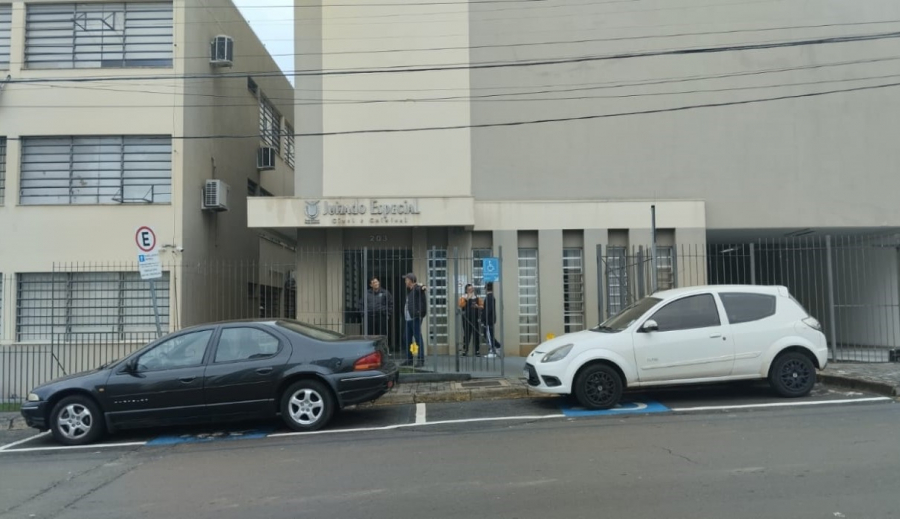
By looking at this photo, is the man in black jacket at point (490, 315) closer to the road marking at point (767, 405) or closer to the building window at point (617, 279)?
the building window at point (617, 279)

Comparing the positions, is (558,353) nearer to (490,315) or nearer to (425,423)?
(425,423)

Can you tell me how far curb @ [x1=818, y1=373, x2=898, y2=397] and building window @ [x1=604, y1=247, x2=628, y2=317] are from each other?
4250 mm

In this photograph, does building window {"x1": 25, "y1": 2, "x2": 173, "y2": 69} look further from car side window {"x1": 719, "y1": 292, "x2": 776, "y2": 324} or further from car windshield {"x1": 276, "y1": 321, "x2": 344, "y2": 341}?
car side window {"x1": 719, "y1": 292, "x2": 776, "y2": 324}

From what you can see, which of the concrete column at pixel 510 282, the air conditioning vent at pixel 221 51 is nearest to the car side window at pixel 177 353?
the concrete column at pixel 510 282

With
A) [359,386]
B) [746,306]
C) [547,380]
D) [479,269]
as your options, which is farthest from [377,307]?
[746,306]

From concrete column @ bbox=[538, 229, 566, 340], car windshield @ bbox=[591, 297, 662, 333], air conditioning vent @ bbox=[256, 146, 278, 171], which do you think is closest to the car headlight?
car windshield @ bbox=[591, 297, 662, 333]

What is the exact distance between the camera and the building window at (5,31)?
14648mm

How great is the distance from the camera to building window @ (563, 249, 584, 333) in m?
15.4

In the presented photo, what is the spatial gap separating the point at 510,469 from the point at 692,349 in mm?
3738

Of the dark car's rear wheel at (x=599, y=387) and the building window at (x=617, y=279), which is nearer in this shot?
the dark car's rear wheel at (x=599, y=387)

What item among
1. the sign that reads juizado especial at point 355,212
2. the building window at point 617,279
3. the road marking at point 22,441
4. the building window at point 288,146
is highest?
the building window at point 288,146

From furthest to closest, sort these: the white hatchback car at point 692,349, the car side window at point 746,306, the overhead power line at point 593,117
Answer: the overhead power line at point 593,117 < the car side window at point 746,306 < the white hatchback car at point 692,349

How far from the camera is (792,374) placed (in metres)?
9.02

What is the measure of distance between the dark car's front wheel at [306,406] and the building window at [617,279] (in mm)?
7315
